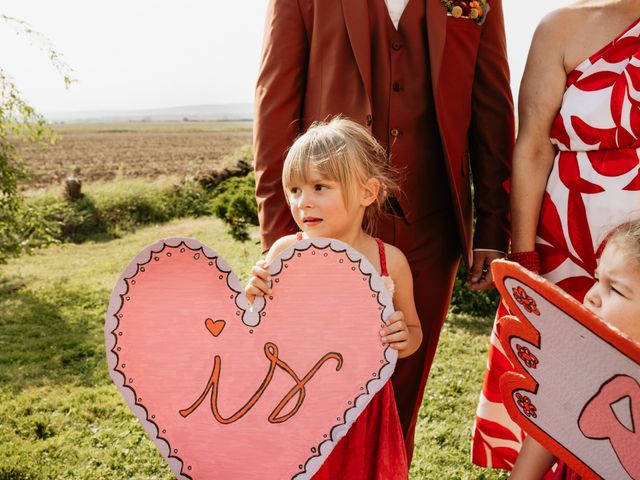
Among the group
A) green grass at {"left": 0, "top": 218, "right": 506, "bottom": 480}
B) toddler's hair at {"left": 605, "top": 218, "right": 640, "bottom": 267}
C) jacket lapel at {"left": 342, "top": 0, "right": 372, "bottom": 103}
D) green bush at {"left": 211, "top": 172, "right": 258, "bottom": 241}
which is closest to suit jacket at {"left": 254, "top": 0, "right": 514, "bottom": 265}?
jacket lapel at {"left": 342, "top": 0, "right": 372, "bottom": 103}

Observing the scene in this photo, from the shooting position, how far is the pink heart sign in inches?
60.0

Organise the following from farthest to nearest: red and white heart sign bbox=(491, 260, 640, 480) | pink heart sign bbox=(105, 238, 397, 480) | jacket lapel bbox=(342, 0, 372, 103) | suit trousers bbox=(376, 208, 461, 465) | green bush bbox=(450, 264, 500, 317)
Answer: green bush bbox=(450, 264, 500, 317), suit trousers bbox=(376, 208, 461, 465), jacket lapel bbox=(342, 0, 372, 103), pink heart sign bbox=(105, 238, 397, 480), red and white heart sign bbox=(491, 260, 640, 480)

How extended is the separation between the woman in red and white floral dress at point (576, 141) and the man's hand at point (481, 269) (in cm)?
19

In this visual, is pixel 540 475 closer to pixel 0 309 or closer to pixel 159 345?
pixel 159 345

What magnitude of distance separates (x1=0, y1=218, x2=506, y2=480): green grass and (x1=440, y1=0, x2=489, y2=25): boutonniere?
2.22 meters

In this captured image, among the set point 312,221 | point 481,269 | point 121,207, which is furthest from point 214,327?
point 121,207

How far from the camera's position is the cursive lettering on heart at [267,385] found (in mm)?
1527

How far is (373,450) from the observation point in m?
1.84

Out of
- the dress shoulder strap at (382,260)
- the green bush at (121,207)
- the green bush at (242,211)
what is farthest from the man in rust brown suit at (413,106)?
the green bush at (121,207)

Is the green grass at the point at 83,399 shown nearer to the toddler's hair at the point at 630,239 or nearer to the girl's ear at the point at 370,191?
the girl's ear at the point at 370,191

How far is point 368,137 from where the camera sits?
191 cm

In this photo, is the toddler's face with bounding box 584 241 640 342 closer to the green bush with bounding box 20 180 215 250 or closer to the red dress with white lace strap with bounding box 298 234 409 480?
the red dress with white lace strap with bounding box 298 234 409 480

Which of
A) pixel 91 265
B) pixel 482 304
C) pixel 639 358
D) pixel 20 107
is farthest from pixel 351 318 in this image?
pixel 91 265

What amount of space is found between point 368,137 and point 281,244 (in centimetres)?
43
